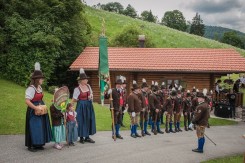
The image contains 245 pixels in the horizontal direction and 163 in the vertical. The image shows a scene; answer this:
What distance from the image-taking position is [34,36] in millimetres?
22266

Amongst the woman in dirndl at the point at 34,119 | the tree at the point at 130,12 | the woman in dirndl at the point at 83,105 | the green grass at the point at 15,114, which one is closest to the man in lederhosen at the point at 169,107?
the green grass at the point at 15,114

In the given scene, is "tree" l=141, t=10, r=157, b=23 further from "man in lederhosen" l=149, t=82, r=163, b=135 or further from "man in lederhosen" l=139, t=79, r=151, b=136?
"man in lederhosen" l=139, t=79, r=151, b=136

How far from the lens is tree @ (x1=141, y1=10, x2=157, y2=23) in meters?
104

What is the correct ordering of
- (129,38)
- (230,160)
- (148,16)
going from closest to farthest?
(230,160) → (129,38) → (148,16)

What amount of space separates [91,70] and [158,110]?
11142mm

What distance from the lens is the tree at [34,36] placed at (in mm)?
22312

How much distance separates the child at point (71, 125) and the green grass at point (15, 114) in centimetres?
247

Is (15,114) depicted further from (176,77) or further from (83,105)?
(176,77)

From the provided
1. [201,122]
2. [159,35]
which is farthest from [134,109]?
[159,35]

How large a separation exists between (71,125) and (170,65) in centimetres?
1416

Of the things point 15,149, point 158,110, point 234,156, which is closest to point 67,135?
point 15,149

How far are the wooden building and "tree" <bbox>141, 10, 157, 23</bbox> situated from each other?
79.8 m

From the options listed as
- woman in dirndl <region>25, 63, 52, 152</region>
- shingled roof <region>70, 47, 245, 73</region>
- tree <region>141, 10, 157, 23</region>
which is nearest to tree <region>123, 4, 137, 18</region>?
tree <region>141, 10, 157, 23</region>

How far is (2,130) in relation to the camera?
11.8 meters
